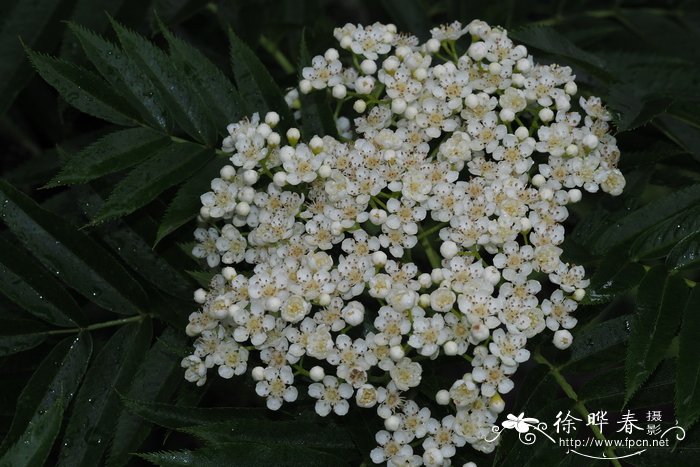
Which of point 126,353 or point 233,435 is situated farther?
point 126,353

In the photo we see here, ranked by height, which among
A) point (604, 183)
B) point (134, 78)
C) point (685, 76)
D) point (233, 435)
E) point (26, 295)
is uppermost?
point (685, 76)

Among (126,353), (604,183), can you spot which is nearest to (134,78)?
(126,353)

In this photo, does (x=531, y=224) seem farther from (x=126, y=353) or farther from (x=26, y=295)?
(x=26, y=295)

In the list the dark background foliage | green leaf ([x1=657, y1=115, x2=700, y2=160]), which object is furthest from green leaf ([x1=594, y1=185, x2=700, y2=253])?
green leaf ([x1=657, y1=115, x2=700, y2=160])

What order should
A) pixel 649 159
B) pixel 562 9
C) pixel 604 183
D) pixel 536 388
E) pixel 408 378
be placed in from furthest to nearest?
1. pixel 562 9
2. pixel 649 159
3. pixel 604 183
4. pixel 536 388
5. pixel 408 378

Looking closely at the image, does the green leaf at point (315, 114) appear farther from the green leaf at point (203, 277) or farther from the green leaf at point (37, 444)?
Answer: the green leaf at point (37, 444)

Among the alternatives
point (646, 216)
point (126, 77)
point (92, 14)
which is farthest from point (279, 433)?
point (92, 14)

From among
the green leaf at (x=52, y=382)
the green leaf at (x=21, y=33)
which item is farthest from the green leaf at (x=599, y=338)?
the green leaf at (x=21, y=33)
